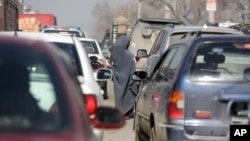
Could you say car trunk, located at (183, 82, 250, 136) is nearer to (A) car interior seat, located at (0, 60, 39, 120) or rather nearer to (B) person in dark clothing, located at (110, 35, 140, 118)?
(A) car interior seat, located at (0, 60, 39, 120)

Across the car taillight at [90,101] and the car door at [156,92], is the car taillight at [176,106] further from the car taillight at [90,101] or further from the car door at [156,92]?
the car taillight at [90,101]

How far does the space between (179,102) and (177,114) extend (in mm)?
125

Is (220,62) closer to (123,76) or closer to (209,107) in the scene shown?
(209,107)

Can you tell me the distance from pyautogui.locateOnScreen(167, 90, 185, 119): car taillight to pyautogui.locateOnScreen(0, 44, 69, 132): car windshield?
9.32ft

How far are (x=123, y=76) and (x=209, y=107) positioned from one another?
22.4 feet

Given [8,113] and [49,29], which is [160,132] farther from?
[49,29]

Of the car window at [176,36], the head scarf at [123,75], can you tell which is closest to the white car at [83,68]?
the car window at [176,36]

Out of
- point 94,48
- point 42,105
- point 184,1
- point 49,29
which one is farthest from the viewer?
point 184,1

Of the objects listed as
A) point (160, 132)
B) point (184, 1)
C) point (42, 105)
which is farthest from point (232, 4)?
point (42, 105)

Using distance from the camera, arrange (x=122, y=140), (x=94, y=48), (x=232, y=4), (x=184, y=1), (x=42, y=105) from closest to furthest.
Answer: (x=42, y=105) → (x=122, y=140) → (x=94, y=48) → (x=232, y=4) → (x=184, y=1)

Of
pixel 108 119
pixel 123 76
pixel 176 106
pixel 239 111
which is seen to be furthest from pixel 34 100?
pixel 123 76

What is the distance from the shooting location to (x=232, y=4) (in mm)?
47406

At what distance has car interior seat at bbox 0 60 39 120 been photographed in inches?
153

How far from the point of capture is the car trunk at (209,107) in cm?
680
